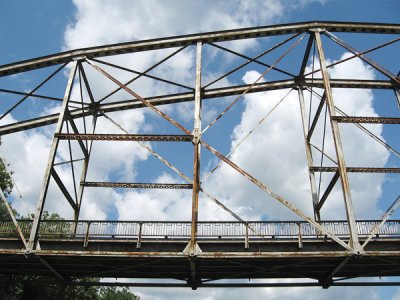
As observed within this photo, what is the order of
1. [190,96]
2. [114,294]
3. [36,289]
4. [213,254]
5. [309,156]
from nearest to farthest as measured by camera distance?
[213,254] → [309,156] → [190,96] → [36,289] → [114,294]

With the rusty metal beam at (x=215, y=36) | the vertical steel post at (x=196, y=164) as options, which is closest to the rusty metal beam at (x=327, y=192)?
the vertical steel post at (x=196, y=164)

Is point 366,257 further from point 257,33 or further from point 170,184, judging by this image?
point 257,33

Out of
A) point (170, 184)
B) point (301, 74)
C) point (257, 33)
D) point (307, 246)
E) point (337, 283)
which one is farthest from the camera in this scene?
point (301, 74)

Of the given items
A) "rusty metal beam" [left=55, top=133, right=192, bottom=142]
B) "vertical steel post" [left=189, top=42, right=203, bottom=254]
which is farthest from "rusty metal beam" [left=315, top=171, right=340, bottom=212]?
"rusty metal beam" [left=55, top=133, right=192, bottom=142]

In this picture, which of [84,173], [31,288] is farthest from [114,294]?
[84,173]

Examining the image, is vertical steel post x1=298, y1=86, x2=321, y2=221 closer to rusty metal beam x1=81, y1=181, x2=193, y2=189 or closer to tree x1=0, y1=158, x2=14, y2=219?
rusty metal beam x1=81, y1=181, x2=193, y2=189

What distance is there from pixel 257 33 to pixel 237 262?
10.1 meters

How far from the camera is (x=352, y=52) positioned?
16.4 metres

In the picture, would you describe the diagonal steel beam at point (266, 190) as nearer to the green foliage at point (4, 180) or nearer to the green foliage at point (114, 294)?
the green foliage at point (4, 180)

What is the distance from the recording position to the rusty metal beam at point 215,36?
1719 cm

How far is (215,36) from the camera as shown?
17219 mm

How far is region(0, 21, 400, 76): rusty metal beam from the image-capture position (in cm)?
1719

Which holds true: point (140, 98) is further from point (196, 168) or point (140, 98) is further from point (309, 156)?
point (309, 156)

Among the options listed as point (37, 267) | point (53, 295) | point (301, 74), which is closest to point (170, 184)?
point (37, 267)
